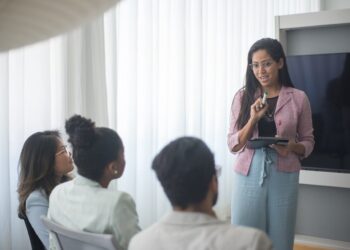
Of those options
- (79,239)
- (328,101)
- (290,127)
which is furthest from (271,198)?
(328,101)

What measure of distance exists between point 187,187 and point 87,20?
54.5 inches

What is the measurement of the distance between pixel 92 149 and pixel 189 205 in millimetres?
434

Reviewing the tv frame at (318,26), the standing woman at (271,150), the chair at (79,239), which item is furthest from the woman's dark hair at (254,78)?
the tv frame at (318,26)

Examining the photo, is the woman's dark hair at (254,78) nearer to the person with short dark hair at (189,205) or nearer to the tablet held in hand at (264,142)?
the tablet held in hand at (264,142)

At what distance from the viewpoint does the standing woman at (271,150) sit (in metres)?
1.79

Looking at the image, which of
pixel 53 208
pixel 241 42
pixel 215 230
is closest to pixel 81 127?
pixel 53 208

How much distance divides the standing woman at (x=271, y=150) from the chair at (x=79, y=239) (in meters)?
0.84

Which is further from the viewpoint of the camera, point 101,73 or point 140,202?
point 140,202

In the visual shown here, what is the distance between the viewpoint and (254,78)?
6.22ft

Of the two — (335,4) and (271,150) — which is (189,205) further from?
(335,4)

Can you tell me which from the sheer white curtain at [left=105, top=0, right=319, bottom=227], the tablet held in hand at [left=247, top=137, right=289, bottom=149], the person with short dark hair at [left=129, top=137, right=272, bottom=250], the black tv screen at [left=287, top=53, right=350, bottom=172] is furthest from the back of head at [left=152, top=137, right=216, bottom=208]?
the black tv screen at [left=287, top=53, right=350, bottom=172]

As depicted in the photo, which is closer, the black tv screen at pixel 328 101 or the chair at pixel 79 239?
the chair at pixel 79 239

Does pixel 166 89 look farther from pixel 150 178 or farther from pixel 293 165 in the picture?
pixel 293 165

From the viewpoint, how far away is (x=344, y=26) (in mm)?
2797
